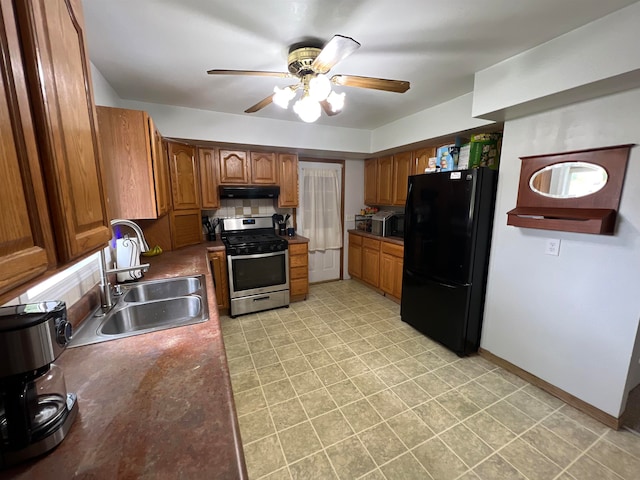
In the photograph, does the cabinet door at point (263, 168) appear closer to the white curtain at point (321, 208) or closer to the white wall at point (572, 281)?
the white curtain at point (321, 208)

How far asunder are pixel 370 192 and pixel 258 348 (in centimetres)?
291

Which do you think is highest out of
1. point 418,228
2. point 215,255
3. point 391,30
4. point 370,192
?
point 391,30

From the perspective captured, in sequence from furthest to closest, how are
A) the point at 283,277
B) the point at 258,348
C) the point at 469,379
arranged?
the point at 283,277, the point at 258,348, the point at 469,379

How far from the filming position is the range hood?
3.19 metres

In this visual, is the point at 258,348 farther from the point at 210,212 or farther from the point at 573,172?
the point at 573,172

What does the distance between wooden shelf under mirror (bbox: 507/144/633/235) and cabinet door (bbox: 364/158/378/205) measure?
226cm

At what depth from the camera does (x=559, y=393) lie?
1913 millimetres

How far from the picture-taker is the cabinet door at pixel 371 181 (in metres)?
4.11

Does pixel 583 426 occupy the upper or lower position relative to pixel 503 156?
lower

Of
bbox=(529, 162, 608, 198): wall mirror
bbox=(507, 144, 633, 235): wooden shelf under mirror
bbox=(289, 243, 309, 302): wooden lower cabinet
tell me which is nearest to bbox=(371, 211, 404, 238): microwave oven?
bbox=(289, 243, 309, 302): wooden lower cabinet

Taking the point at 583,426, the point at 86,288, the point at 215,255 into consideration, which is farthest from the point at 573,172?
the point at 215,255

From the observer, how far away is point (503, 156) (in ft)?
7.02

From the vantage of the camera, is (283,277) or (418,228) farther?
(283,277)

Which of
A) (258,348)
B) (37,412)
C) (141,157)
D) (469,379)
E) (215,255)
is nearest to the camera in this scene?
(37,412)
